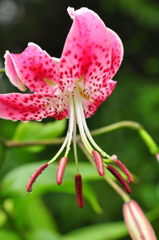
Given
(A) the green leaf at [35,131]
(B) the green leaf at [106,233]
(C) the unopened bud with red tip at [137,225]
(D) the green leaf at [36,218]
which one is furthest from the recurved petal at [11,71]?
(D) the green leaf at [36,218]

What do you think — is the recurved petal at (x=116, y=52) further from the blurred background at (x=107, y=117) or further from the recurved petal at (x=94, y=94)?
the blurred background at (x=107, y=117)

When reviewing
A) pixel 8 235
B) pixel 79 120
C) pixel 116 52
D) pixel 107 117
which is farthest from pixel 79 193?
pixel 107 117

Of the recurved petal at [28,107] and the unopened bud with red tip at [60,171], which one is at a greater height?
the recurved petal at [28,107]

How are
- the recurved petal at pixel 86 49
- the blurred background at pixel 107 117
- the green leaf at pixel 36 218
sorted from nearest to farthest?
the recurved petal at pixel 86 49
the green leaf at pixel 36 218
the blurred background at pixel 107 117

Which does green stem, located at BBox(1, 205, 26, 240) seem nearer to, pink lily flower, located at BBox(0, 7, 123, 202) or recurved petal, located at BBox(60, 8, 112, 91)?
pink lily flower, located at BBox(0, 7, 123, 202)

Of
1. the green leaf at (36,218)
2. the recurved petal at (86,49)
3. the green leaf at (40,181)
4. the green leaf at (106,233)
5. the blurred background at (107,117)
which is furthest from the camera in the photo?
the blurred background at (107,117)

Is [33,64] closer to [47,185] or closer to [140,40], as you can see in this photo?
[47,185]

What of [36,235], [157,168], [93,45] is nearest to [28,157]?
[157,168]
